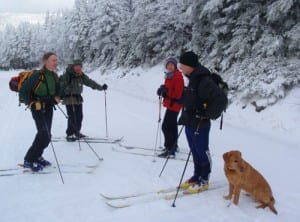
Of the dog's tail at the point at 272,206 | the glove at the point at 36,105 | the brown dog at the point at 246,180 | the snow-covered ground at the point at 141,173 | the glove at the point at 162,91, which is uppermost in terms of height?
the glove at the point at 162,91

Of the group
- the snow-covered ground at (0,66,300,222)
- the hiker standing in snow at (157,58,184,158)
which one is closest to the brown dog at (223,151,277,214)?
the snow-covered ground at (0,66,300,222)

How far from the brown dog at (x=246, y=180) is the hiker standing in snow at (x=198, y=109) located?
0.60 m

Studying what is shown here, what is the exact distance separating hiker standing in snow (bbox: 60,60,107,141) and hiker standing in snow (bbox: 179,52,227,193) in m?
3.66

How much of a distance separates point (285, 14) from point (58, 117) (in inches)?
352

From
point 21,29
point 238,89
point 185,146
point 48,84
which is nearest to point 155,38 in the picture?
point 238,89

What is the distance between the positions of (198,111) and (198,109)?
0.03m

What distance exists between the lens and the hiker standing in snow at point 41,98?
5.73 meters

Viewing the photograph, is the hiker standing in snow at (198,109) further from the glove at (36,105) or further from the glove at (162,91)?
the glove at (36,105)

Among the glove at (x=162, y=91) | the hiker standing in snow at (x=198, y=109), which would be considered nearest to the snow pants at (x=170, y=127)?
the glove at (x=162, y=91)

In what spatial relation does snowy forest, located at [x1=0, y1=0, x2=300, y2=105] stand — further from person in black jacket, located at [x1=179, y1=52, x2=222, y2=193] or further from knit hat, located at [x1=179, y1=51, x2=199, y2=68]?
knit hat, located at [x1=179, y1=51, x2=199, y2=68]

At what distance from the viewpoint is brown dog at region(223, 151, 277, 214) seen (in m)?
4.52

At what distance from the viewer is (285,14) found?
11406 millimetres

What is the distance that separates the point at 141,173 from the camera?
6.12 meters

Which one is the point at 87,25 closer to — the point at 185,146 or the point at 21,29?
the point at 185,146
